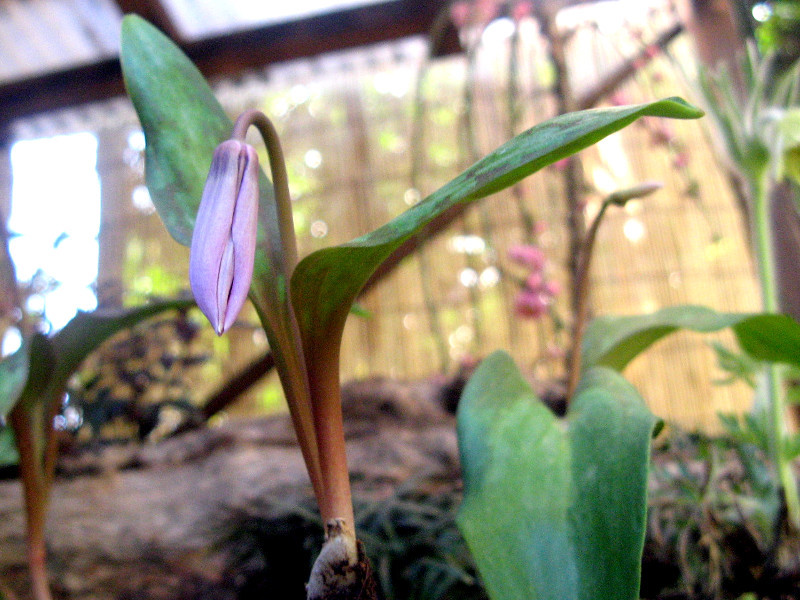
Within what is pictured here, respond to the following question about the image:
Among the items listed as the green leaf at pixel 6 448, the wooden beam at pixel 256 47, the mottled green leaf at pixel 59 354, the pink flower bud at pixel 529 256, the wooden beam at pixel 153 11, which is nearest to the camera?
the mottled green leaf at pixel 59 354

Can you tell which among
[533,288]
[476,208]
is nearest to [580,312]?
[533,288]

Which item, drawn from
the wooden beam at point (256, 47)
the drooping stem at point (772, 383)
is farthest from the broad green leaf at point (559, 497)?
the wooden beam at point (256, 47)

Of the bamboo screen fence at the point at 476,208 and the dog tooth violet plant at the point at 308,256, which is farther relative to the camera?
the bamboo screen fence at the point at 476,208

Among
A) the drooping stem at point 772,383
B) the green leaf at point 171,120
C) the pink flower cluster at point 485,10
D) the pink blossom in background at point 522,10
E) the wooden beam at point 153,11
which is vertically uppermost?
the wooden beam at point 153,11

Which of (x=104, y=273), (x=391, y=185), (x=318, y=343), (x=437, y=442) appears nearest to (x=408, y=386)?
(x=437, y=442)

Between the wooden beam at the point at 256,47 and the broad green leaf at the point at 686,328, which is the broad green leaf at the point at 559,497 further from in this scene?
the wooden beam at the point at 256,47

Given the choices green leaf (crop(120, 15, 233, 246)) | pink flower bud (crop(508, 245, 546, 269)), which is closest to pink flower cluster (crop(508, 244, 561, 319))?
pink flower bud (crop(508, 245, 546, 269))
